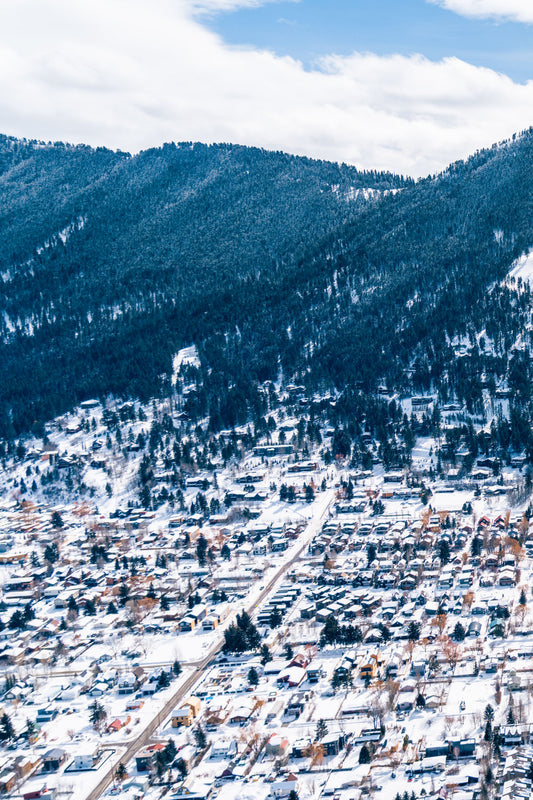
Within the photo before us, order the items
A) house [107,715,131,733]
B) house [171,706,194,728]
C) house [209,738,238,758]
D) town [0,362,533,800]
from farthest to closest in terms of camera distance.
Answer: house [107,715,131,733]
house [171,706,194,728]
house [209,738,238,758]
town [0,362,533,800]

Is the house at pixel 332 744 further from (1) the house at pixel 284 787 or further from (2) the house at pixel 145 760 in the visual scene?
(2) the house at pixel 145 760

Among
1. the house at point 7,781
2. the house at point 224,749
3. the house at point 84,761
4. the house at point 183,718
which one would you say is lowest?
the house at point 7,781

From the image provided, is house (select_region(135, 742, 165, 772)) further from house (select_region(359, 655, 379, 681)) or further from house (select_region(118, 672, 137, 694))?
house (select_region(359, 655, 379, 681))

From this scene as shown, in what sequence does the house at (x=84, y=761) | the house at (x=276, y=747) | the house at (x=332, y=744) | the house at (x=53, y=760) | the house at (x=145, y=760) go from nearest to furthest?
the house at (x=332, y=744) < the house at (x=276, y=747) < the house at (x=145, y=760) < the house at (x=84, y=761) < the house at (x=53, y=760)

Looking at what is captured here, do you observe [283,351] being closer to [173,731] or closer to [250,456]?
[250,456]

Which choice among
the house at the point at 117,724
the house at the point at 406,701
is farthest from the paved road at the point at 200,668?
the house at the point at 406,701

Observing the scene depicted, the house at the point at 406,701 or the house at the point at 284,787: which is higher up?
the house at the point at 406,701

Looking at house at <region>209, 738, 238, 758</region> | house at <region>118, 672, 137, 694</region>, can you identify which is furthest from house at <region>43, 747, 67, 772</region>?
house at <region>209, 738, 238, 758</region>
